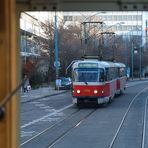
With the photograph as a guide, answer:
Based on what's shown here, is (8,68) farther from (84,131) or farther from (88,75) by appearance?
(88,75)

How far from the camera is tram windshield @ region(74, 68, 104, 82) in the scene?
1448 inches

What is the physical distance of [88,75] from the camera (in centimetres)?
3703

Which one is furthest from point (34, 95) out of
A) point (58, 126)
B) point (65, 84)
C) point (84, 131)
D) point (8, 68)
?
point (8, 68)

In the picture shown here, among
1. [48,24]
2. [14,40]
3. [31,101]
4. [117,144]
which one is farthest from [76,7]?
[48,24]

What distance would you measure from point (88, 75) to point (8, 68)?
30005 millimetres

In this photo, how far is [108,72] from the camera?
4006cm

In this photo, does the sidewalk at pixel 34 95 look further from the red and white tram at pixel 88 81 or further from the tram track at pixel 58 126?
the tram track at pixel 58 126

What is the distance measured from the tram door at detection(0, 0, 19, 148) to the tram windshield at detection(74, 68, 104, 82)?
2949cm

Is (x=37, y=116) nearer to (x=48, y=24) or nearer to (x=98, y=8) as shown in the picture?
(x=98, y=8)

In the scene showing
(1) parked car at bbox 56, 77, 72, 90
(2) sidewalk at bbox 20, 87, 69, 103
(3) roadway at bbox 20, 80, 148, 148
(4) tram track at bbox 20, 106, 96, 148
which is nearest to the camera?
(3) roadway at bbox 20, 80, 148, 148

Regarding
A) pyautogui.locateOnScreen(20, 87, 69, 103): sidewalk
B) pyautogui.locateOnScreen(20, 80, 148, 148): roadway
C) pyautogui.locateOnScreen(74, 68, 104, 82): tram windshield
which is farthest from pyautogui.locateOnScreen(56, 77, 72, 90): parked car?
pyautogui.locateOnScreen(20, 80, 148, 148): roadway

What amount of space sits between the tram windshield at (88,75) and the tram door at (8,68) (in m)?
29.5

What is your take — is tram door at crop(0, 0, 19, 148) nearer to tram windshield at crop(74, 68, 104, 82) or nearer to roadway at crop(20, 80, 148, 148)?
roadway at crop(20, 80, 148, 148)

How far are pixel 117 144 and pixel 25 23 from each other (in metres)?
67.2
